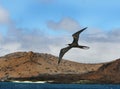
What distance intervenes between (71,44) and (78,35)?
0.94 m

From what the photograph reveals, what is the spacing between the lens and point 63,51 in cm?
3231

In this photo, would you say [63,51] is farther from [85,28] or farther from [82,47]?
[85,28]

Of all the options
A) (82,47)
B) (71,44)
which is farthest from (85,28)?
(71,44)

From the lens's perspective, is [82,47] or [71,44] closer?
[82,47]

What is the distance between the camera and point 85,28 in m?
29.0

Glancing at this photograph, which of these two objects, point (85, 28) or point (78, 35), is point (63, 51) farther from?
point (85, 28)

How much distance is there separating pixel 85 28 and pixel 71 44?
4670mm

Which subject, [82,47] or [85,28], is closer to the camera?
[85,28]

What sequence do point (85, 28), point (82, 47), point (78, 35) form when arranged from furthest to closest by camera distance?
1. point (78, 35)
2. point (82, 47)
3. point (85, 28)

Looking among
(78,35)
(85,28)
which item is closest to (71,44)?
(78,35)

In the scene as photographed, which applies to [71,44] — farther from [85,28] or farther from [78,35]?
[85,28]

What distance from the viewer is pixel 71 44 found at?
3350 cm

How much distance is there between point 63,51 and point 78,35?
1688mm

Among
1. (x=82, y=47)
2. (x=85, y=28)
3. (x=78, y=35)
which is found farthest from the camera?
(x=78, y=35)
